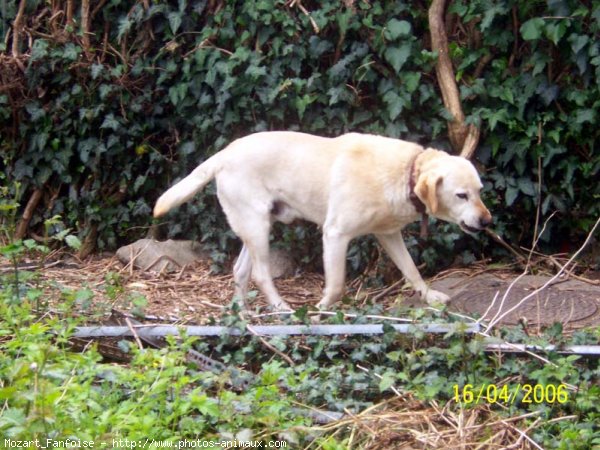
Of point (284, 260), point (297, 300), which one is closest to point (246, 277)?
point (297, 300)

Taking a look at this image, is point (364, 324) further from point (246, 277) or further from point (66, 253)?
point (66, 253)

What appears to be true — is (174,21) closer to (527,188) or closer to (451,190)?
(451,190)

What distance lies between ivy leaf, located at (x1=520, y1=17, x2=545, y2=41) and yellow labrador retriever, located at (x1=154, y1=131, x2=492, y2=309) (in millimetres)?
1169

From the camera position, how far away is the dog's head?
5410 mm

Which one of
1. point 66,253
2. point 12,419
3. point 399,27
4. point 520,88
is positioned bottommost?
point 66,253

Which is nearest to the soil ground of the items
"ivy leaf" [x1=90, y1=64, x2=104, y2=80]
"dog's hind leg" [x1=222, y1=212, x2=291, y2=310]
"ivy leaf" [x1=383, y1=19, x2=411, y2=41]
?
"dog's hind leg" [x1=222, y1=212, x2=291, y2=310]

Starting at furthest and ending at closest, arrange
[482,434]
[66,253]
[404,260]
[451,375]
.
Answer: [66,253], [404,260], [451,375], [482,434]

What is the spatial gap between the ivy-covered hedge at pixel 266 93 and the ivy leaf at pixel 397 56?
0.01 metres

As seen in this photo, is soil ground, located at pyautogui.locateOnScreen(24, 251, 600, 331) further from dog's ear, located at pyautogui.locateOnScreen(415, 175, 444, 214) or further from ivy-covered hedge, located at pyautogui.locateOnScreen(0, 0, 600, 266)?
dog's ear, located at pyautogui.locateOnScreen(415, 175, 444, 214)

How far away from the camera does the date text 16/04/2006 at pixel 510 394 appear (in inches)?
157

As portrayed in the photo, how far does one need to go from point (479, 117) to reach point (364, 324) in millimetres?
2259

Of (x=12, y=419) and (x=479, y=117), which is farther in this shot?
(x=479, y=117)

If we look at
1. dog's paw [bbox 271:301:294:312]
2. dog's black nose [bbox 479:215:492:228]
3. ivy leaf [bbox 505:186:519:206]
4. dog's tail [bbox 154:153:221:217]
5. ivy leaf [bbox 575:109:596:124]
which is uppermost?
ivy leaf [bbox 575:109:596:124]

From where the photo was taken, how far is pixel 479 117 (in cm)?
646
